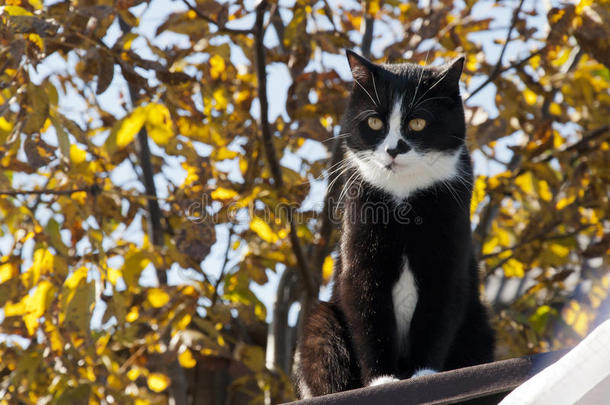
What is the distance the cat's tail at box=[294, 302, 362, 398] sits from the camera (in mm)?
1938

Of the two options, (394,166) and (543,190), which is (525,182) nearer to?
(543,190)

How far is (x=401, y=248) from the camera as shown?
183 centimetres

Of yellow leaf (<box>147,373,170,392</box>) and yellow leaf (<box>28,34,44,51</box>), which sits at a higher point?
yellow leaf (<box>28,34,44,51</box>)

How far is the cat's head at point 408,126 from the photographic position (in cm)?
189

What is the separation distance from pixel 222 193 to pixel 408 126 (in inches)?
27.8

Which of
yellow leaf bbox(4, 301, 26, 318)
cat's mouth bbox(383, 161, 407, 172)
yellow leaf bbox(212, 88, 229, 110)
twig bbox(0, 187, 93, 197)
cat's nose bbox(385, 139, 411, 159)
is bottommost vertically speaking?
yellow leaf bbox(4, 301, 26, 318)

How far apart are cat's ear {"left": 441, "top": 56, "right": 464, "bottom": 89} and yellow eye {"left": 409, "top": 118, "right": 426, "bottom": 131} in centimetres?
13

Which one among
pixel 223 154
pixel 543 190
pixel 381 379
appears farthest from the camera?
pixel 543 190

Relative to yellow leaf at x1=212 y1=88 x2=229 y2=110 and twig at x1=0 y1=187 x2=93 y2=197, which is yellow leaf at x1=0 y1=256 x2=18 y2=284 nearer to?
twig at x1=0 y1=187 x2=93 y2=197

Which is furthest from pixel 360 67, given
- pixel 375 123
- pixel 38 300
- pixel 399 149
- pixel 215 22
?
pixel 38 300

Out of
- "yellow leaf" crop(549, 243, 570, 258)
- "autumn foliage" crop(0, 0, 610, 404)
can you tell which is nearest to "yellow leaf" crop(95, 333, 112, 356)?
"autumn foliage" crop(0, 0, 610, 404)

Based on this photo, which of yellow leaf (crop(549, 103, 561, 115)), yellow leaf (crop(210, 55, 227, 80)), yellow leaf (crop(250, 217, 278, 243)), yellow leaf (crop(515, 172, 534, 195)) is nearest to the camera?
yellow leaf (crop(250, 217, 278, 243))

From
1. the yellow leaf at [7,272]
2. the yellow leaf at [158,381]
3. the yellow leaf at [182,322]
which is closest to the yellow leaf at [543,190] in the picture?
the yellow leaf at [182,322]

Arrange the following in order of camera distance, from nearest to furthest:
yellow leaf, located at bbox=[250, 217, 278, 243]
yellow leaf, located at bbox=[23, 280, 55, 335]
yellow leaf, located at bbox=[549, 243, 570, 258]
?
yellow leaf, located at bbox=[23, 280, 55, 335] → yellow leaf, located at bbox=[250, 217, 278, 243] → yellow leaf, located at bbox=[549, 243, 570, 258]
